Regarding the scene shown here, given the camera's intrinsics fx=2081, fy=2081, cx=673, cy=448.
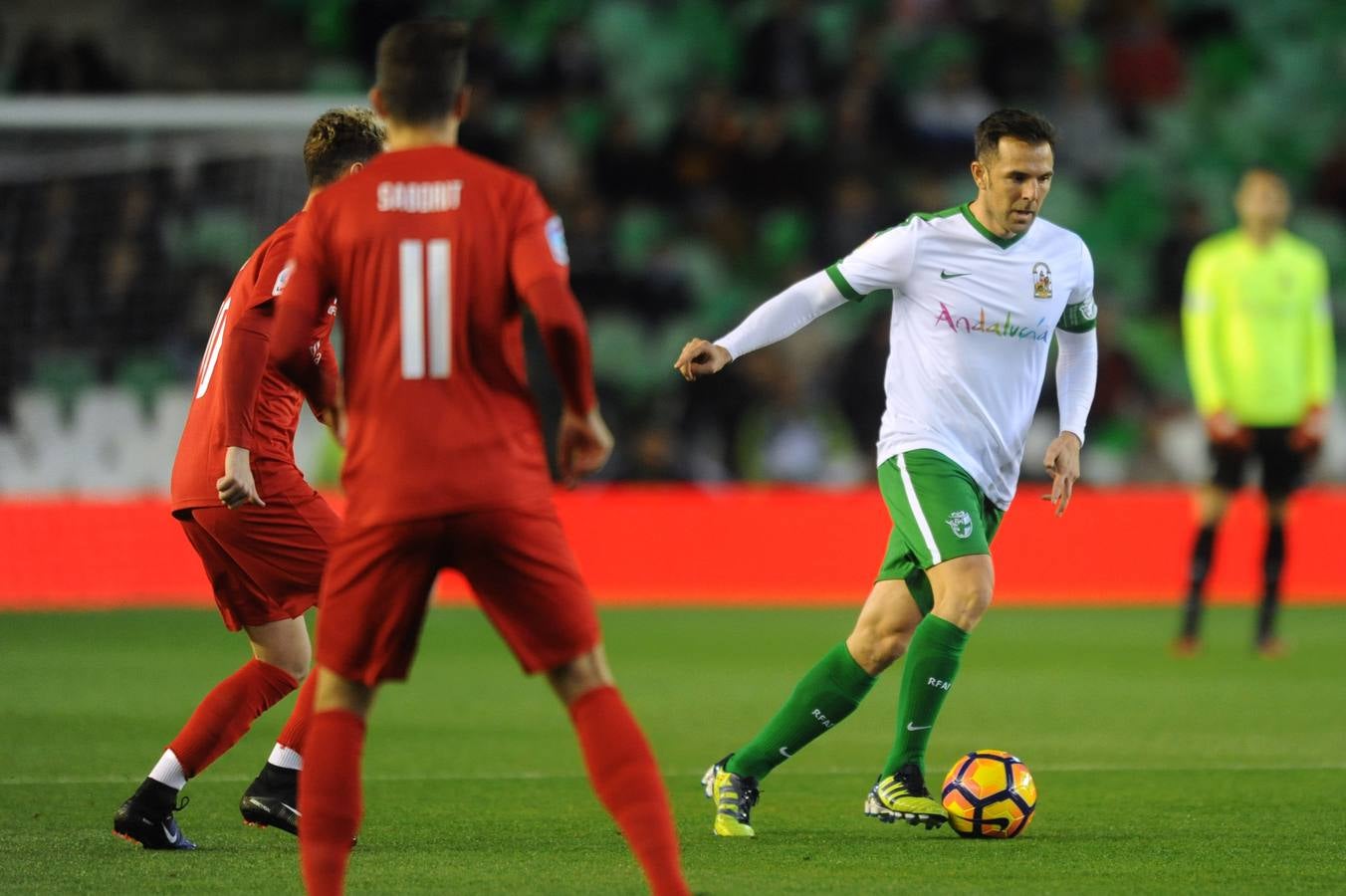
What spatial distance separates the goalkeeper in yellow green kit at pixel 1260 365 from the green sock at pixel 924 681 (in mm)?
6097

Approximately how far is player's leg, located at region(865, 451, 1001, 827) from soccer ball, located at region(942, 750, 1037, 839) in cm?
7

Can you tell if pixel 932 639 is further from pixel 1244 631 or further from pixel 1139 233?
pixel 1139 233

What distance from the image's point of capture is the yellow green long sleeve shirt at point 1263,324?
11945mm

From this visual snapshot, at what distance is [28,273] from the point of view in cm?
1542

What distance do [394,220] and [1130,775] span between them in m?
4.05

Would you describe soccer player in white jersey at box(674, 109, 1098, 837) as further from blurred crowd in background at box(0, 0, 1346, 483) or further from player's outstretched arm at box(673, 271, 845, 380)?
blurred crowd in background at box(0, 0, 1346, 483)

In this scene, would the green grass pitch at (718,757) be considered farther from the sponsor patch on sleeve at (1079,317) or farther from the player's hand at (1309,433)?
the sponsor patch on sleeve at (1079,317)

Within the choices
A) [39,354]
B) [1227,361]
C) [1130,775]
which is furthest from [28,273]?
[1130,775]

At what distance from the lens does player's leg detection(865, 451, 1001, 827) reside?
5.98 meters

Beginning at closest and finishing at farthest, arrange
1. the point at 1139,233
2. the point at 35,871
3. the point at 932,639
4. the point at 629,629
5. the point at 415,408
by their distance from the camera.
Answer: the point at 415,408
the point at 35,871
the point at 932,639
the point at 629,629
the point at 1139,233

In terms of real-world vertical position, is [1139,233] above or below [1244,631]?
above

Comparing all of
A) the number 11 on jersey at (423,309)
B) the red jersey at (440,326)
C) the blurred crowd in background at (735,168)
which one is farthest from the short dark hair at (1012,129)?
the blurred crowd in background at (735,168)

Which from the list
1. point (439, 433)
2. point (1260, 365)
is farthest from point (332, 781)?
point (1260, 365)

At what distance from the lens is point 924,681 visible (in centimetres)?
605
